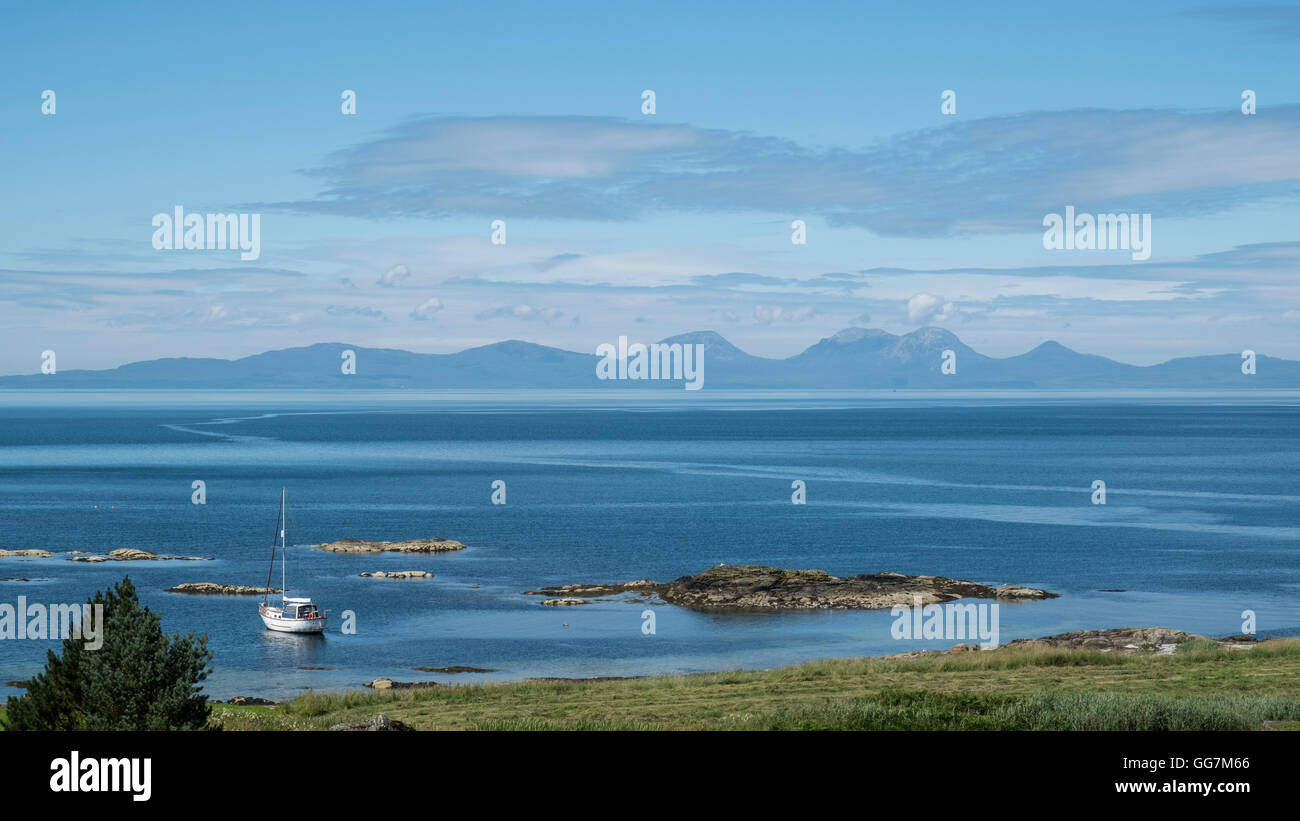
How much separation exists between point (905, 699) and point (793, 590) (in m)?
55.7

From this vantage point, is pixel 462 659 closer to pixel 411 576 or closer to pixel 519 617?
pixel 519 617

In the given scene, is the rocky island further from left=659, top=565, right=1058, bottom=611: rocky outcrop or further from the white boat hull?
the white boat hull

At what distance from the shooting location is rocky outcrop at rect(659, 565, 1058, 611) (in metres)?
75.7

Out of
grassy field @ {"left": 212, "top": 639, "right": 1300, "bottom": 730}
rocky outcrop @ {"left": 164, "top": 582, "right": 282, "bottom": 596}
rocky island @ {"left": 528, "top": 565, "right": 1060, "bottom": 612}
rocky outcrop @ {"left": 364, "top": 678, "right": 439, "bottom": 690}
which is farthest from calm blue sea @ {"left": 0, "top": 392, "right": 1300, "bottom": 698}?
grassy field @ {"left": 212, "top": 639, "right": 1300, "bottom": 730}

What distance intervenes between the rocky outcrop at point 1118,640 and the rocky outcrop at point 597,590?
30623 mm

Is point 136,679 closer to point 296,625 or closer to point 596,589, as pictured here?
point 296,625

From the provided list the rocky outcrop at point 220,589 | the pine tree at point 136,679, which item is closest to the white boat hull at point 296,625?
the rocky outcrop at point 220,589

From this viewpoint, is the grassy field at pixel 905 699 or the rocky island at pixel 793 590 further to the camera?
the rocky island at pixel 793 590

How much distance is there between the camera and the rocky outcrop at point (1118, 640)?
50719mm

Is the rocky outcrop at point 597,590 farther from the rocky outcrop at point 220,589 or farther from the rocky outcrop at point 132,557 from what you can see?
the rocky outcrop at point 132,557

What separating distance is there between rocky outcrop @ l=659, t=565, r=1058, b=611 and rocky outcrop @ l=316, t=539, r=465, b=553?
2422cm

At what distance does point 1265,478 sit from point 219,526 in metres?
130

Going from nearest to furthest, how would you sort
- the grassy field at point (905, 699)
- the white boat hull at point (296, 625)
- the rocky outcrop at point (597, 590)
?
the grassy field at point (905, 699), the white boat hull at point (296, 625), the rocky outcrop at point (597, 590)
